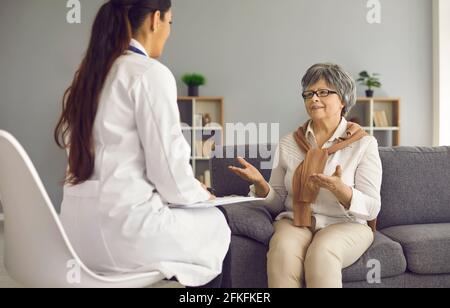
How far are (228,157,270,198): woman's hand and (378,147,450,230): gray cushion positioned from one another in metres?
0.69

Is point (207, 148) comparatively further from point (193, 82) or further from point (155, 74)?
point (155, 74)

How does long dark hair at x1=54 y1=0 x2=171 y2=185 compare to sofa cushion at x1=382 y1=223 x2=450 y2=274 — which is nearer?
long dark hair at x1=54 y1=0 x2=171 y2=185

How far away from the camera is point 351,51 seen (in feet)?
19.4

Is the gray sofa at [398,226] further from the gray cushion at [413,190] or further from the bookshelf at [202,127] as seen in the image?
the bookshelf at [202,127]

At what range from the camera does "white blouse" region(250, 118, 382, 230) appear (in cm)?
207

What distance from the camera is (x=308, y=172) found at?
2172mm

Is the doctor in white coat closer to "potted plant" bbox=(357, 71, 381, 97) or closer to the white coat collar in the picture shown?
the white coat collar

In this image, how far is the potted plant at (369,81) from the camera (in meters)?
5.67

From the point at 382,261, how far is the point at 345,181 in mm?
349

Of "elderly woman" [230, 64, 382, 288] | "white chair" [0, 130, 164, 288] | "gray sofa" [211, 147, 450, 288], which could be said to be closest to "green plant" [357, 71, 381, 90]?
"gray sofa" [211, 147, 450, 288]

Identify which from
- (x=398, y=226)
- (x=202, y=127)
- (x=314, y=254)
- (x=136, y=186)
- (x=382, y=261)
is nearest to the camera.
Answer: (x=136, y=186)

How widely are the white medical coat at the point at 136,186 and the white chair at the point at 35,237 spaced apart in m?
0.08

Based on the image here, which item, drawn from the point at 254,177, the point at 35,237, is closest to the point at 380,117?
the point at 254,177

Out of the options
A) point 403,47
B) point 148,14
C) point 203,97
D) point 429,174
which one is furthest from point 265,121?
point 148,14
